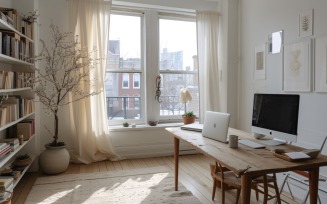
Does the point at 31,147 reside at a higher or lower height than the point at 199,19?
lower

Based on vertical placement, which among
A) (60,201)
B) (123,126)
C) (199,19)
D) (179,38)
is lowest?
(60,201)

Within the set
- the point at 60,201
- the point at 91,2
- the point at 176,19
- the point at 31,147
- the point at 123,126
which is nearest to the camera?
the point at 60,201

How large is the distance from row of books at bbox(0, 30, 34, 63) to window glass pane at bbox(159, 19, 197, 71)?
214 cm

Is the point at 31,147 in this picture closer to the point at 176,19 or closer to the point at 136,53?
the point at 136,53

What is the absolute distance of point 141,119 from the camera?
15.0 feet

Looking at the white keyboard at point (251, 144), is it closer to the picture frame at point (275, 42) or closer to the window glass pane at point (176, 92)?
the picture frame at point (275, 42)

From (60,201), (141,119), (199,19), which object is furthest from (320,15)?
(60,201)

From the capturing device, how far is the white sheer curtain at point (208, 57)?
4.44 meters

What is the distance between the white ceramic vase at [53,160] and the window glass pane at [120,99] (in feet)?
3.74

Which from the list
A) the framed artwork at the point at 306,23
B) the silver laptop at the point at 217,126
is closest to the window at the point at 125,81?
the silver laptop at the point at 217,126

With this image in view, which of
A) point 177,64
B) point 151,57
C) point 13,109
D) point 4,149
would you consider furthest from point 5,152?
point 177,64

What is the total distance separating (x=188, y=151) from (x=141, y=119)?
1.03 meters

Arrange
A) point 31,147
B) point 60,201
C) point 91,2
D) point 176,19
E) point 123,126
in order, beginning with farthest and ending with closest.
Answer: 1. point 176,19
2. point 123,126
3. point 91,2
4. point 31,147
5. point 60,201

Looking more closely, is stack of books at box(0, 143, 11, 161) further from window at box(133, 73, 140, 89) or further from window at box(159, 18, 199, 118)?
window at box(159, 18, 199, 118)
